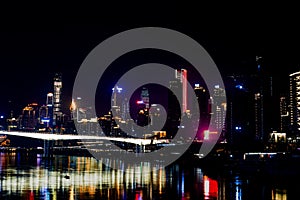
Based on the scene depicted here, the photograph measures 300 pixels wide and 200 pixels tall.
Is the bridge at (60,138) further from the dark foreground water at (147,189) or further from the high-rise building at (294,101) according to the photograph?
the dark foreground water at (147,189)

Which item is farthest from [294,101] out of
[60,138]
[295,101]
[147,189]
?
[147,189]

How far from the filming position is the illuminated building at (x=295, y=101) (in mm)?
87856

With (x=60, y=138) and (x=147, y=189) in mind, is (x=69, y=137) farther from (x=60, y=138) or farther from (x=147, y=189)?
(x=147, y=189)

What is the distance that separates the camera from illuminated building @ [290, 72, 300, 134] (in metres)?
87.9

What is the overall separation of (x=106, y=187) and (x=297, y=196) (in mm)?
11071

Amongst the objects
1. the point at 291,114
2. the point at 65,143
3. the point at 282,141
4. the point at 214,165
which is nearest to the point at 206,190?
the point at 214,165

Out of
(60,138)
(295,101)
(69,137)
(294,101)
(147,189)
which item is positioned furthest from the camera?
(69,137)

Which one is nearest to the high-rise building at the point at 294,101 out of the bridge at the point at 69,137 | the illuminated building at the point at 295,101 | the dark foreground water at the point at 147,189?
the illuminated building at the point at 295,101

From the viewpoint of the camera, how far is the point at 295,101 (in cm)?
9088

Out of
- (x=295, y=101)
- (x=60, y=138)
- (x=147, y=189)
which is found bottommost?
(x=147, y=189)

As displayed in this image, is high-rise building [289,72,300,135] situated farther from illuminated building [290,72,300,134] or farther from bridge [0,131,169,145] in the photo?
bridge [0,131,169,145]

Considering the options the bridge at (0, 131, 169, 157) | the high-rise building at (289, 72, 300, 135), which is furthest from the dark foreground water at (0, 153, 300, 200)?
the high-rise building at (289, 72, 300, 135)

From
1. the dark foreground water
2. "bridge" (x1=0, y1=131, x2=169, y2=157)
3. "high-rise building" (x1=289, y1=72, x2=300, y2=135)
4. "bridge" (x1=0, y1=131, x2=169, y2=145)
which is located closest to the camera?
the dark foreground water

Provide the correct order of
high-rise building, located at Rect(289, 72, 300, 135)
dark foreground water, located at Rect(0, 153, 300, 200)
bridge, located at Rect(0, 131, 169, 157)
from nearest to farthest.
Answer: dark foreground water, located at Rect(0, 153, 300, 200) < high-rise building, located at Rect(289, 72, 300, 135) < bridge, located at Rect(0, 131, 169, 157)
